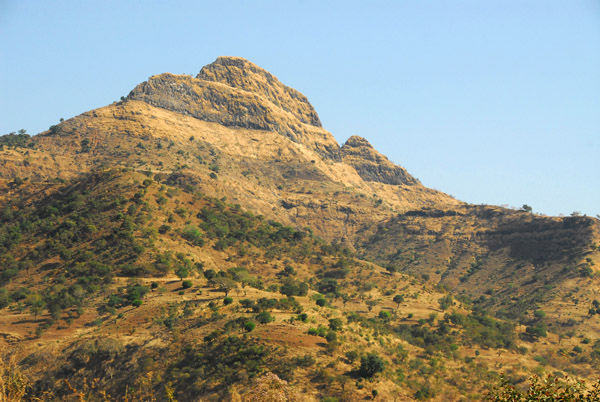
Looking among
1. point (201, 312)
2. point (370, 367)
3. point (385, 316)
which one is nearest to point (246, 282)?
point (201, 312)

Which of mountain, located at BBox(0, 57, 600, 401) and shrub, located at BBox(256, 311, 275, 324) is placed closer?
mountain, located at BBox(0, 57, 600, 401)

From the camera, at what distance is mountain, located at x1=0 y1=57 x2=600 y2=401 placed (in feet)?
147

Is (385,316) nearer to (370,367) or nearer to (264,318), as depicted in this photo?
(264,318)

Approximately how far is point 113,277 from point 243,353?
114 ft

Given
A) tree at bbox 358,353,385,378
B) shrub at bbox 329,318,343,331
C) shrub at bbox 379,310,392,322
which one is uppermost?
shrub at bbox 329,318,343,331

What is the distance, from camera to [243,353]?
43.4 meters

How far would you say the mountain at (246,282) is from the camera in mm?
44844

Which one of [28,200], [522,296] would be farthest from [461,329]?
[28,200]

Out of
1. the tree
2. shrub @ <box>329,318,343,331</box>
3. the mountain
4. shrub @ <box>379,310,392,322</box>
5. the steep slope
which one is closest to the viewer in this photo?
the tree

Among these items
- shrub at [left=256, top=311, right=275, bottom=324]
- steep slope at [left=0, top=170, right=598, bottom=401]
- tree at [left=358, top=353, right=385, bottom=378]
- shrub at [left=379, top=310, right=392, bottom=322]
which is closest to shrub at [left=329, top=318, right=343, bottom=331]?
steep slope at [left=0, top=170, right=598, bottom=401]

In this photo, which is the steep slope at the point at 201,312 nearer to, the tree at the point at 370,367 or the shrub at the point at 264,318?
the shrub at the point at 264,318

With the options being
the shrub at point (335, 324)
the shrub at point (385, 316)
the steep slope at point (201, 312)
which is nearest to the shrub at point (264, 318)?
the steep slope at point (201, 312)

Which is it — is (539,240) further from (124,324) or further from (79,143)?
(79,143)

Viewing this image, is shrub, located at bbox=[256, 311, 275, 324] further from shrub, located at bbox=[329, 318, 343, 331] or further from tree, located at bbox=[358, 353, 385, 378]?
tree, located at bbox=[358, 353, 385, 378]
